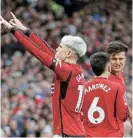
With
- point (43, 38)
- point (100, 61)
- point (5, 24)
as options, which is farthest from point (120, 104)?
point (43, 38)

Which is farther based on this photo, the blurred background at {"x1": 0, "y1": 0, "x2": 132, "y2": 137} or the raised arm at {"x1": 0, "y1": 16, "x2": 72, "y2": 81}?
the blurred background at {"x1": 0, "y1": 0, "x2": 132, "y2": 137}

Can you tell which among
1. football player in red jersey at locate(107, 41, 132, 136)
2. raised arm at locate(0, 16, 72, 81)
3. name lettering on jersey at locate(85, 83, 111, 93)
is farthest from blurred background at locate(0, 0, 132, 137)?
raised arm at locate(0, 16, 72, 81)

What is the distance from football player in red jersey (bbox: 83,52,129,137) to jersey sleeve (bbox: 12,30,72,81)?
715mm

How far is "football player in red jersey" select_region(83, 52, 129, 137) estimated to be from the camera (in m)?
6.91

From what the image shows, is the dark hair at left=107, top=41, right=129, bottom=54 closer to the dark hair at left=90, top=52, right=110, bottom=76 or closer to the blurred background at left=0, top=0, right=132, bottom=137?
the dark hair at left=90, top=52, right=110, bottom=76

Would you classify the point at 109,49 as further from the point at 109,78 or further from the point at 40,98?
the point at 40,98

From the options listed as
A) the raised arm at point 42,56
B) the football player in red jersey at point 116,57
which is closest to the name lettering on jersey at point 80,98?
the raised arm at point 42,56

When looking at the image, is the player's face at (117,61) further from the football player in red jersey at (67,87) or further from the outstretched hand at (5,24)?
the outstretched hand at (5,24)

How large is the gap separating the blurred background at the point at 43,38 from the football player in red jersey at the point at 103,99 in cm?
345

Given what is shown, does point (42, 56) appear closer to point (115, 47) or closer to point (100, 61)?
point (100, 61)

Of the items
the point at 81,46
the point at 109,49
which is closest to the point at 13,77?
the point at 109,49

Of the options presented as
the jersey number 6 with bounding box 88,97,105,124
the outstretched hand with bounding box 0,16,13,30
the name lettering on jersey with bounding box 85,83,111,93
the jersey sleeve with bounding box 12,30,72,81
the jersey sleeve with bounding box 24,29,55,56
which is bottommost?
the jersey number 6 with bounding box 88,97,105,124

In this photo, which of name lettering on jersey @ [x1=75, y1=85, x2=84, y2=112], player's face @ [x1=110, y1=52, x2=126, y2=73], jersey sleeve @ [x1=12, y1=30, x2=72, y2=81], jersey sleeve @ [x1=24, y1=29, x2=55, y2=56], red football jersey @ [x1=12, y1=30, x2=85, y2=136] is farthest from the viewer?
player's face @ [x1=110, y1=52, x2=126, y2=73]

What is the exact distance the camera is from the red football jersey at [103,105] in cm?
695
